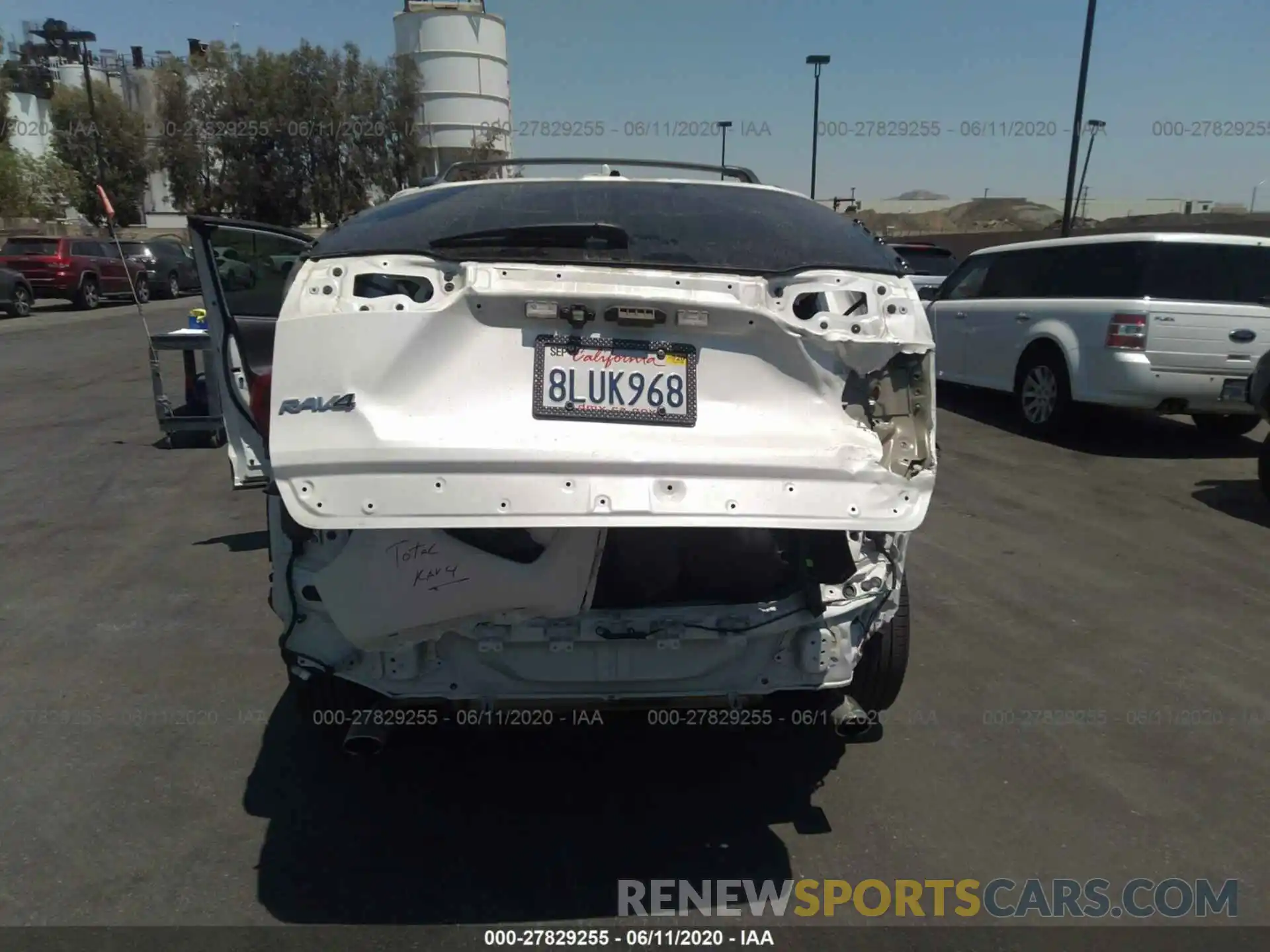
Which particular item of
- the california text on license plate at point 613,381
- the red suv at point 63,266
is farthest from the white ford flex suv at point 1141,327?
the red suv at point 63,266

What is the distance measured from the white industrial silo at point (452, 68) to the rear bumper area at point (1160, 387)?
47.1 metres

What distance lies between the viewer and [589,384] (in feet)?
8.38

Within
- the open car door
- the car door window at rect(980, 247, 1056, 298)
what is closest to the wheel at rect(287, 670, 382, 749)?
the open car door

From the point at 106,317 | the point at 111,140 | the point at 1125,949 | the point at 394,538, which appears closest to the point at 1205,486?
the point at 1125,949

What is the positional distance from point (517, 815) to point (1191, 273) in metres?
7.53

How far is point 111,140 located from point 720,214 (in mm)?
44942

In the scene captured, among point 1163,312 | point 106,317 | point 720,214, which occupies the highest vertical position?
point 720,214

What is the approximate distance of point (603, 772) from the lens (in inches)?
134

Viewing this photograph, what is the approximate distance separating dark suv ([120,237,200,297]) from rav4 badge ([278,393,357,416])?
25458 mm

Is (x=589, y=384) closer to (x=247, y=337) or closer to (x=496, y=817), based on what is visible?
(x=496, y=817)

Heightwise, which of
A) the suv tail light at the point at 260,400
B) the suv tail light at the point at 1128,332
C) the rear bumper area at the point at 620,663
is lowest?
the rear bumper area at the point at 620,663

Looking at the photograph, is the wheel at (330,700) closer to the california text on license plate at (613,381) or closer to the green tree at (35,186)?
the california text on license plate at (613,381)

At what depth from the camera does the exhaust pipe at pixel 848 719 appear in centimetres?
301

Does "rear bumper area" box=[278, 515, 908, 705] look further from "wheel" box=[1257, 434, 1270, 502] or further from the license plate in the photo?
the license plate
